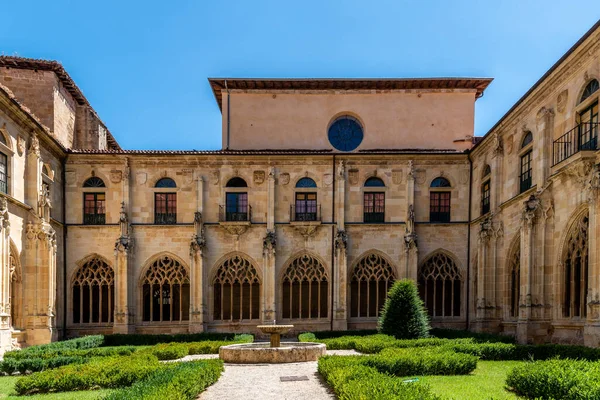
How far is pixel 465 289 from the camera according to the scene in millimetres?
27922

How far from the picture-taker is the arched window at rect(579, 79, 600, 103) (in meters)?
16.8

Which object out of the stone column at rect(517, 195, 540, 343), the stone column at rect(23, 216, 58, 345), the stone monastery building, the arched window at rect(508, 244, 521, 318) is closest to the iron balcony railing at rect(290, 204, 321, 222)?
the stone monastery building

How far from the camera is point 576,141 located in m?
17.8

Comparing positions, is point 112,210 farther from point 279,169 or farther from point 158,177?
point 279,169

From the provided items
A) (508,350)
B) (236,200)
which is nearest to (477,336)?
(508,350)

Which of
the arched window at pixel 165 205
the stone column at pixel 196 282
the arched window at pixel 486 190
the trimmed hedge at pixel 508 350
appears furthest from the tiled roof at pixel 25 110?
the arched window at pixel 486 190

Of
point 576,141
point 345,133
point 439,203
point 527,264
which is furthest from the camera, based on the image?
point 345,133

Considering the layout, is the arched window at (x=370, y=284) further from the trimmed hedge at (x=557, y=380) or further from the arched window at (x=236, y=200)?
the trimmed hedge at (x=557, y=380)

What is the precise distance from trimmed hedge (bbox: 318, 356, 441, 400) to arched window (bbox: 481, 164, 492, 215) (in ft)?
49.9

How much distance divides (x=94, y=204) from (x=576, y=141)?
2376 cm

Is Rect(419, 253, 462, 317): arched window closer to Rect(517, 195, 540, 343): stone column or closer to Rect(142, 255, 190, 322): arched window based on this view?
Rect(517, 195, 540, 343): stone column

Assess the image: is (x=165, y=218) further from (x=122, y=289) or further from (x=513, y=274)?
(x=513, y=274)

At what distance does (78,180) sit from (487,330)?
22949 millimetres

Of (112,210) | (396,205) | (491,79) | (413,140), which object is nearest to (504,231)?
(396,205)
